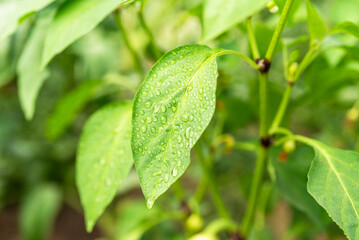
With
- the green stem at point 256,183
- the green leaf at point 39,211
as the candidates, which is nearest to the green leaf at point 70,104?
the green stem at point 256,183

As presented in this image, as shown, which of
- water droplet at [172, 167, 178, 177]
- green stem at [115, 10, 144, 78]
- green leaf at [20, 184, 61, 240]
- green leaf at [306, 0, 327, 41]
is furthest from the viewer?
green leaf at [20, 184, 61, 240]

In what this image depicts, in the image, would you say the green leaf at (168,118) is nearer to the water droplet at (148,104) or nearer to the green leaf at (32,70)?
the water droplet at (148,104)

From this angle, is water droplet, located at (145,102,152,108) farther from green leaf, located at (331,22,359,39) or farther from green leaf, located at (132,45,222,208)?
green leaf, located at (331,22,359,39)

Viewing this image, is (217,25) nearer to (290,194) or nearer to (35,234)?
(290,194)

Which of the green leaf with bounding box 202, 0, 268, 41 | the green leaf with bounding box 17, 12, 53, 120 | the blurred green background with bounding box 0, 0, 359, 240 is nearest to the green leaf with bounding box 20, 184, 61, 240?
the blurred green background with bounding box 0, 0, 359, 240

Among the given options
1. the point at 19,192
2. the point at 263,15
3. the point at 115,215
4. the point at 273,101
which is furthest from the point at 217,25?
the point at 19,192

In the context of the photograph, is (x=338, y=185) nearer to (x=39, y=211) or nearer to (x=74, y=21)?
(x=74, y=21)
